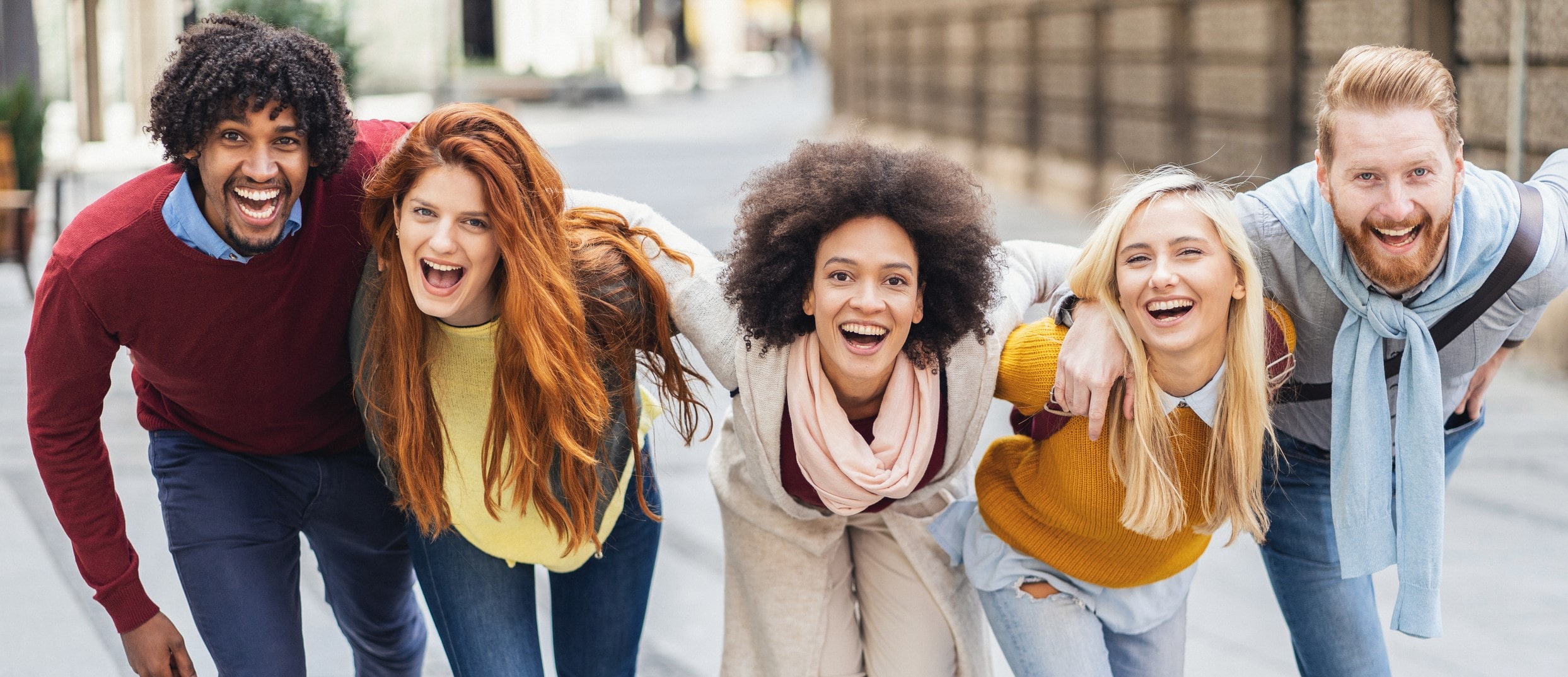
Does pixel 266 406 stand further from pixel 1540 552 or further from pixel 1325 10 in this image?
pixel 1325 10

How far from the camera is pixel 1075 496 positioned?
3021 mm

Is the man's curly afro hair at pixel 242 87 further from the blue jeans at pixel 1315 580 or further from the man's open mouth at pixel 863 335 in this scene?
the blue jeans at pixel 1315 580

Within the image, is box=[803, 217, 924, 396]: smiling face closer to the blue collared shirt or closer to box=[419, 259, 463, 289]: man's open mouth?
box=[419, 259, 463, 289]: man's open mouth

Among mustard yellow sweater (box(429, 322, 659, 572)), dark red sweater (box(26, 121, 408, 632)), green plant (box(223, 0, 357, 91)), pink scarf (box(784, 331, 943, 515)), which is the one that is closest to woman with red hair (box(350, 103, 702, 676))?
mustard yellow sweater (box(429, 322, 659, 572))

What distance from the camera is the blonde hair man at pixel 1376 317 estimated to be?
9.40 ft

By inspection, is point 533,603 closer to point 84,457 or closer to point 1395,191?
point 84,457

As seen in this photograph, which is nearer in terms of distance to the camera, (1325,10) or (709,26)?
(1325,10)

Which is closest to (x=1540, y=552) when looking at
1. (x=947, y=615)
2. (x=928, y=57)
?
(x=947, y=615)

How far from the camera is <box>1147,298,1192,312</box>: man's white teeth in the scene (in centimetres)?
287

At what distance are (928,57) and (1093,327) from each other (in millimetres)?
17522

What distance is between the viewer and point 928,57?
65.7 ft

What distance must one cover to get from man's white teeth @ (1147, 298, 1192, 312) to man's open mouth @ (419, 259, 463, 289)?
4.48ft

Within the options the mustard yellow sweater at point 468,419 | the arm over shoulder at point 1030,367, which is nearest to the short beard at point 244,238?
the mustard yellow sweater at point 468,419

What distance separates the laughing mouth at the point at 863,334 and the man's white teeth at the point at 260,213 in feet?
3.80
